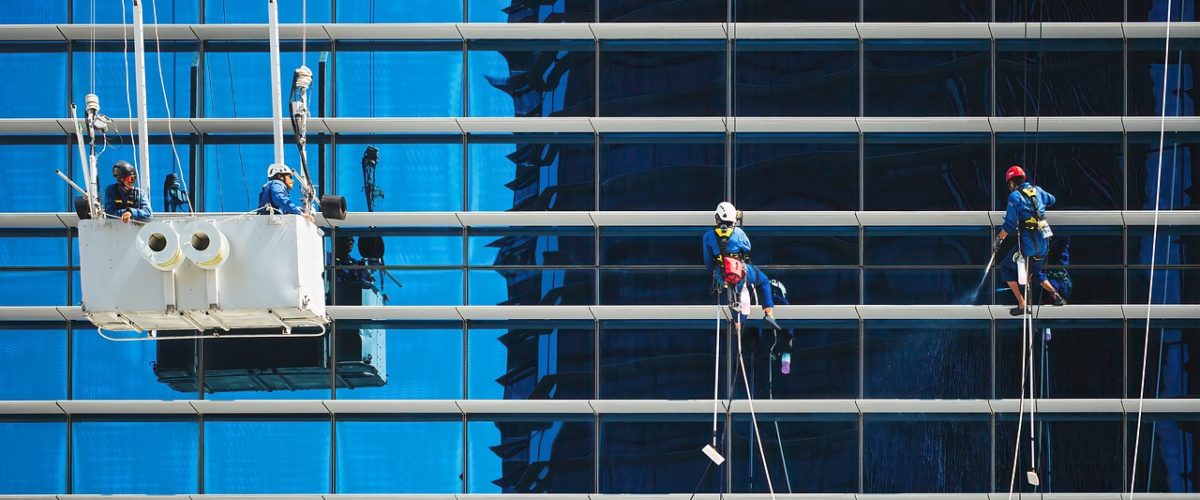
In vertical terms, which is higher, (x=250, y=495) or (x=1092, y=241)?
(x=1092, y=241)

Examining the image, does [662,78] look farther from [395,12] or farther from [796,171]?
[395,12]

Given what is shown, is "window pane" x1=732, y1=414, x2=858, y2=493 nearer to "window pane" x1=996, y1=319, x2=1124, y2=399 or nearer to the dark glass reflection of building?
the dark glass reflection of building

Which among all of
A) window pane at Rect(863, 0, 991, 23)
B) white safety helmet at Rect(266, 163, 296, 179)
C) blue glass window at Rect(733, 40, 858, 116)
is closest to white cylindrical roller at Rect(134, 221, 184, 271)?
white safety helmet at Rect(266, 163, 296, 179)

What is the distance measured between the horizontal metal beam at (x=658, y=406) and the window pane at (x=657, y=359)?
0.72 ft

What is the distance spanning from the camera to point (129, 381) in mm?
29578

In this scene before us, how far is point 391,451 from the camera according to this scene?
96.5 ft

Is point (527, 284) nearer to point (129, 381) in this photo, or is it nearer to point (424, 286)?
point (424, 286)

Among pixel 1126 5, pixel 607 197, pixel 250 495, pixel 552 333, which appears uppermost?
pixel 1126 5

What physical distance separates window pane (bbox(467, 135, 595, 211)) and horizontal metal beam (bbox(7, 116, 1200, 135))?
0.22 metres

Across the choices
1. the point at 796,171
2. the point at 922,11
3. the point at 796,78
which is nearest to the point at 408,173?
the point at 796,171

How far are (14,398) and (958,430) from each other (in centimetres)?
1304

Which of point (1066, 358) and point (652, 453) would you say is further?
point (1066, 358)

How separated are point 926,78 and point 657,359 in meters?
5.46

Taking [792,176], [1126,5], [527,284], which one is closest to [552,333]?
[527,284]
